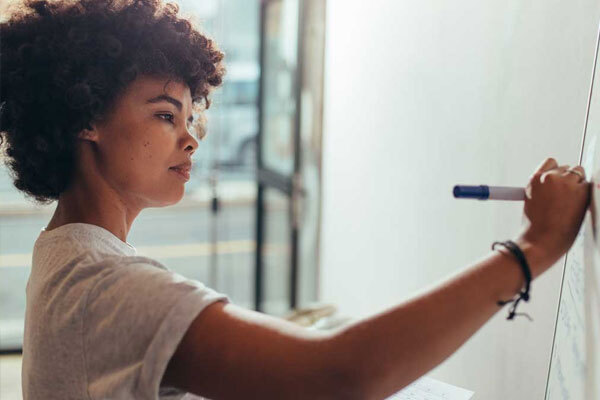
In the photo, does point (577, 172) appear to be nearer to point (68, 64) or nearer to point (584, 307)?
point (584, 307)

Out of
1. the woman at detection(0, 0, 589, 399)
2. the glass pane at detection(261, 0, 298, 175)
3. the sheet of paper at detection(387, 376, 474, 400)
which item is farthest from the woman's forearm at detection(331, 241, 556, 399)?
the glass pane at detection(261, 0, 298, 175)

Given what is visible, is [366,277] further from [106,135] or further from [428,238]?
[106,135]

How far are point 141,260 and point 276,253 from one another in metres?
2.48

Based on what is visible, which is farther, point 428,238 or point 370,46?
point 370,46

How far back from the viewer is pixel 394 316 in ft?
2.06

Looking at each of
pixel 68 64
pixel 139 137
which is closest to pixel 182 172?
pixel 139 137

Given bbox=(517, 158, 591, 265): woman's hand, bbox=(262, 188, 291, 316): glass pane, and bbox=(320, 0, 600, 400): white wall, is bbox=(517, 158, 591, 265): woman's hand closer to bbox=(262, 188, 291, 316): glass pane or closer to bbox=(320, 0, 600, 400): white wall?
bbox=(320, 0, 600, 400): white wall

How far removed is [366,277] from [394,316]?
1.47 m

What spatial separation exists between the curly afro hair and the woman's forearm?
534 millimetres

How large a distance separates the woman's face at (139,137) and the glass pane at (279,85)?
2.01 metres

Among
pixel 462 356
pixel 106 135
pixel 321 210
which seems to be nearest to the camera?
pixel 106 135

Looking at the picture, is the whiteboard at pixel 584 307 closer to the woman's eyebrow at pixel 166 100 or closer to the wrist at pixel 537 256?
the wrist at pixel 537 256

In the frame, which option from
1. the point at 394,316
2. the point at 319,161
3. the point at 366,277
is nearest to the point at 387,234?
the point at 366,277

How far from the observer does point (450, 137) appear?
1.46m
